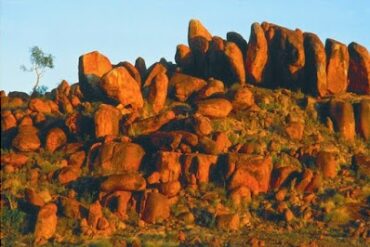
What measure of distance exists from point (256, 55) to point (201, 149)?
10670 mm

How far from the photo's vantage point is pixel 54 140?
37219 mm

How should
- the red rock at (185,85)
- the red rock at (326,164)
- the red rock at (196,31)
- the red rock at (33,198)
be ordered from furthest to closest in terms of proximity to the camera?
the red rock at (196,31) → the red rock at (185,85) → the red rock at (326,164) → the red rock at (33,198)

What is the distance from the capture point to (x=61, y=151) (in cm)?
3688

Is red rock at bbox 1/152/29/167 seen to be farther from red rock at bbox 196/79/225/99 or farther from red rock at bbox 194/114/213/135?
red rock at bbox 196/79/225/99

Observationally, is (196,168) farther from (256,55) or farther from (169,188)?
(256,55)

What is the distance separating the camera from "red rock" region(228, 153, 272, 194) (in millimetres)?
34531

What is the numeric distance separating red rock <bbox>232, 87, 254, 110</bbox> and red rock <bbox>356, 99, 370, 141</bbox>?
261 inches

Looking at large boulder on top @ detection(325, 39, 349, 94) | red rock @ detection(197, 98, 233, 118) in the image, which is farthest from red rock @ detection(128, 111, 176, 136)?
large boulder on top @ detection(325, 39, 349, 94)

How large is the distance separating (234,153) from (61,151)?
8.94 m

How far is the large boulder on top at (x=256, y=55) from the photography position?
44062mm

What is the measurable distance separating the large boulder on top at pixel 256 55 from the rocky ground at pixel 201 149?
9 centimetres

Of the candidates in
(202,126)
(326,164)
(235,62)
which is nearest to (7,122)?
(202,126)

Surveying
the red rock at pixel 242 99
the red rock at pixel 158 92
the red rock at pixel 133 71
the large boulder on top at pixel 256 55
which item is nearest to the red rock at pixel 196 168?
the red rock at pixel 242 99

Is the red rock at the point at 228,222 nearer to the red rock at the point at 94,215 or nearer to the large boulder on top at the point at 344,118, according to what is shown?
the red rock at the point at 94,215
